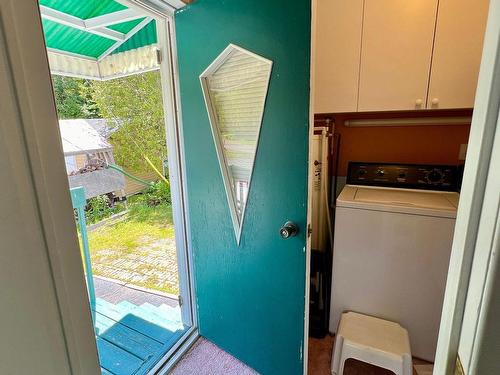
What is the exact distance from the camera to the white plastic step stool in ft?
4.57

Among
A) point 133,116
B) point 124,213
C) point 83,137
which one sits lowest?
point 124,213

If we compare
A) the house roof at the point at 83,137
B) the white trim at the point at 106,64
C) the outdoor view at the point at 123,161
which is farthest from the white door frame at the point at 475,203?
the house roof at the point at 83,137

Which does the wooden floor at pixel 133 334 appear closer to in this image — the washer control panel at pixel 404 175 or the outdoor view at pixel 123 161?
the outdoor view at pixel 123 161

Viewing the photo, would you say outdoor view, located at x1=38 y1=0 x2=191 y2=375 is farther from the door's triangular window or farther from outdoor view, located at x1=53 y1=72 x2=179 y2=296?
the door's triangular window

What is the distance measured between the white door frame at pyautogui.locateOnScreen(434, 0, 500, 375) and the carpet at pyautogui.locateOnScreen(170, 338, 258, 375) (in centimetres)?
148

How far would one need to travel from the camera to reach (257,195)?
1.33 meters

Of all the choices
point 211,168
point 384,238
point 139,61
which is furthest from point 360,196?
point 139,61

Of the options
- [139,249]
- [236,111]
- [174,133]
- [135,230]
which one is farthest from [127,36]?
[135,230]

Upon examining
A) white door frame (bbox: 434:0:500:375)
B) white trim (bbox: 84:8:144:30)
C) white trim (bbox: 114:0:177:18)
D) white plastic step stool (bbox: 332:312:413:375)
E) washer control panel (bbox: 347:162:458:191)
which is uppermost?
white trim (bbox: 84:8:144:30)

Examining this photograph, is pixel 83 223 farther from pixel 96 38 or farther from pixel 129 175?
pixel 129 175

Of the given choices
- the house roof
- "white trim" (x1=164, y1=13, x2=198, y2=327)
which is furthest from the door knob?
the house roof

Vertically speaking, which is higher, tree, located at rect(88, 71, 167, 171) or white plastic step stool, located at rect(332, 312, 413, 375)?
tree, located at rect(88, 71, 167, 171)

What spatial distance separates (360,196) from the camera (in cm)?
175

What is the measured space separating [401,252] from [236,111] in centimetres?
127
